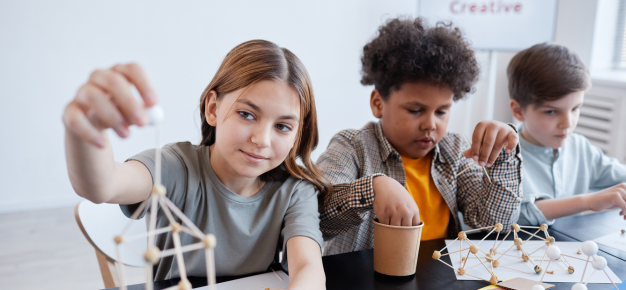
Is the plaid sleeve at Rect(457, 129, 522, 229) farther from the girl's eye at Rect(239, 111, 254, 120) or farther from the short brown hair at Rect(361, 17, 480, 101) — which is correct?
the girl's eye at Rect(239, 111, 254, 120)

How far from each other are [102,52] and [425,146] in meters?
2.50

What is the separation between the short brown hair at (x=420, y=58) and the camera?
124 centimetres

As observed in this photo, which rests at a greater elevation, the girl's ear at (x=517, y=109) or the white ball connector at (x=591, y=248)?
the girl's ear at (x=517, y=109)

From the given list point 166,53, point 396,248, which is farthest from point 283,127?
point 166,53

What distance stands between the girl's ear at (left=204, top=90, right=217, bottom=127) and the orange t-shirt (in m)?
0.65

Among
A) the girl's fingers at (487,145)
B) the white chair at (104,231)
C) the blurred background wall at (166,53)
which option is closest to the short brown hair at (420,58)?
Answer: the girl's fingers at (487,145)

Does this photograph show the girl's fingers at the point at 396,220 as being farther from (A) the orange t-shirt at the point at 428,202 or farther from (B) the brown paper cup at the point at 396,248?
(A) the orange t-shirt at the point at 428,202

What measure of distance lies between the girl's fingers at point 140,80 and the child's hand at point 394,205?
569 millimetres

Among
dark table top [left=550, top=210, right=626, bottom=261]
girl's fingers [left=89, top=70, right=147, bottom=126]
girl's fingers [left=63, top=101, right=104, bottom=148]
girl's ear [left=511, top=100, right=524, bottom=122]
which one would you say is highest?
girl's fingers [left=89, top=70, right=147, bottom=126]

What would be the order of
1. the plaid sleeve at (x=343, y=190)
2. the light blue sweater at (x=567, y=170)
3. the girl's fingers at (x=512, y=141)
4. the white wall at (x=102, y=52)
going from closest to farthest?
the plaid sleeve at (x=343, y=190) < the girl's fingers at (x=512, y=141) < the light blue sweater at (x=567, y=170) < the white wall at (x=102, y=52)

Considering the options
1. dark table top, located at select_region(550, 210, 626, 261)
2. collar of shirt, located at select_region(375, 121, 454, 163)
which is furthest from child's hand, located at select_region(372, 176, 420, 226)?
dark table top, located at select_region(550, 210, 626, 261)

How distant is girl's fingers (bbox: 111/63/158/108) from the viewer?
1.55 feet

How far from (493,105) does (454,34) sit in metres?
2.64

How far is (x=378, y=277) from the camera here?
882 millimetres
